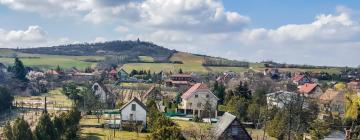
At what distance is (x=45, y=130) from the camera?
37844 millimetres

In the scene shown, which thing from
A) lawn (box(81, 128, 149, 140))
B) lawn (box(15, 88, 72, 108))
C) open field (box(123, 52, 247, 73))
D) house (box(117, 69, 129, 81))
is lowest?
lawn (box(81, 128, 149, 140))

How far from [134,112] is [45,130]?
54.1ft

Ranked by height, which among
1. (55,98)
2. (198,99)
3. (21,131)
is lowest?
(55,98)

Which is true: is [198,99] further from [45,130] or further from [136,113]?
[45,130]

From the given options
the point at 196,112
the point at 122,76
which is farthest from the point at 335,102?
the point at 122,76

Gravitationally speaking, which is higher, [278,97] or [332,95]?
[278,97]

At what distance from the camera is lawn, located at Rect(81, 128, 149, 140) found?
46000 mm

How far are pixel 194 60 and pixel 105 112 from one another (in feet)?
370

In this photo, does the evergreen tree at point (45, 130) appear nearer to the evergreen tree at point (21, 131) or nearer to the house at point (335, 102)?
the evergreen tree at point (21, 131)

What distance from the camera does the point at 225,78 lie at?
121m

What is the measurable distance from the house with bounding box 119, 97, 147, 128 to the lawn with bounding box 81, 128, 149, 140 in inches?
91.6

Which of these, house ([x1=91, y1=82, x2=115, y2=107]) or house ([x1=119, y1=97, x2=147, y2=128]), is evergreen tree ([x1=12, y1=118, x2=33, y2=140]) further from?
house ([x1=91, y1=82, x2=115, y2=107])

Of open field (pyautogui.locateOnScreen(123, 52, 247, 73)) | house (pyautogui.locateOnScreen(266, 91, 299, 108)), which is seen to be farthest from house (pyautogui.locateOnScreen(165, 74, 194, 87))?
house (pyautogui.locateOnScreen(266, 91, 299, 108))

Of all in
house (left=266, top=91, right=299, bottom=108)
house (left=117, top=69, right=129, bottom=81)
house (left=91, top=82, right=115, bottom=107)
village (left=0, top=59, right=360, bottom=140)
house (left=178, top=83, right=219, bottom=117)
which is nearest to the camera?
village (left=0, top=59, right=360, bottom=140)
